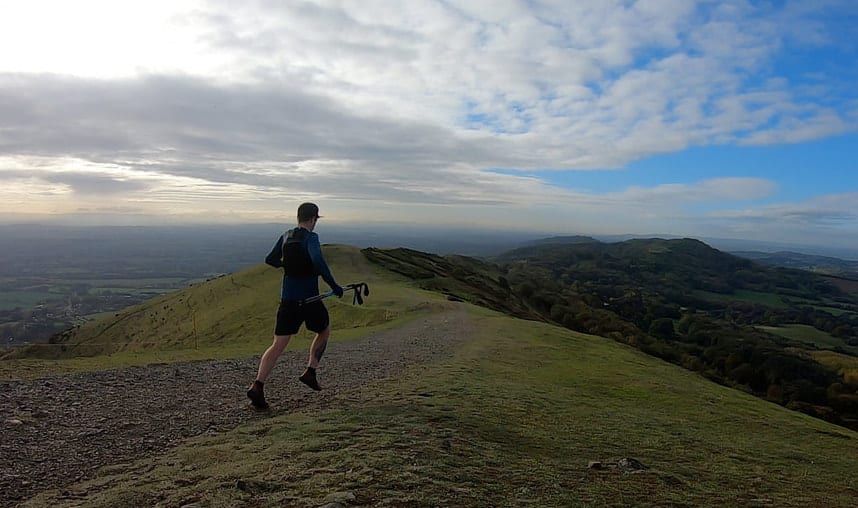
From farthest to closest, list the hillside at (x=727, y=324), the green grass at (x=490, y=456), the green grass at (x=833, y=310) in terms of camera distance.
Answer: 1. the green grass at (x=833, y=310)
2. the hillside at (x=727, y=324)
3. the green grass at (x=490, y=456)

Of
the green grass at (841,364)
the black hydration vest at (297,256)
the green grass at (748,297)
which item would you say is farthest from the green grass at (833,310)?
the black hydration vest at (297,256)

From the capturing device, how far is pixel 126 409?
30.1 feet

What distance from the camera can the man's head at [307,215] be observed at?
919 centimetres

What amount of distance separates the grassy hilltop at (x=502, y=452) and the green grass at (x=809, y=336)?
110058mm

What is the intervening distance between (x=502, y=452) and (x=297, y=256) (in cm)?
443

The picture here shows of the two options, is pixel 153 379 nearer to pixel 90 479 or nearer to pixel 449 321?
pixel 90 479

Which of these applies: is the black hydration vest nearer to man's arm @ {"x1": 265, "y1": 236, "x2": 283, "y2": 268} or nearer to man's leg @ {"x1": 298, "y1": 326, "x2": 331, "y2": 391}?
man's arm @ {"x1": 265, "y1": 236, "x2": 283, "y2": 268}

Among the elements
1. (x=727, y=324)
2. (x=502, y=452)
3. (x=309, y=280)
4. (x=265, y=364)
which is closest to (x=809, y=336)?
(x=727, y=324)

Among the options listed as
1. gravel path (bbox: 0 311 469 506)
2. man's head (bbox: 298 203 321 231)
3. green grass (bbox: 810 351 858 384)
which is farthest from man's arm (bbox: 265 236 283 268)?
green grass (bbox: 810 351 858 384)

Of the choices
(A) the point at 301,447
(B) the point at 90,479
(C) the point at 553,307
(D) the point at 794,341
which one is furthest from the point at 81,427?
(D) the point at 794,341

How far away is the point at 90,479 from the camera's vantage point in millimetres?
6023

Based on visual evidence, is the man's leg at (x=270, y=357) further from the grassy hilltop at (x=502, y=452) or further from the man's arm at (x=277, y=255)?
the man's arm at (x=277, y=255)

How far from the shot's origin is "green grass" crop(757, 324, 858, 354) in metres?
105

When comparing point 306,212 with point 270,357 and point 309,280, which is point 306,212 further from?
point 270,357
